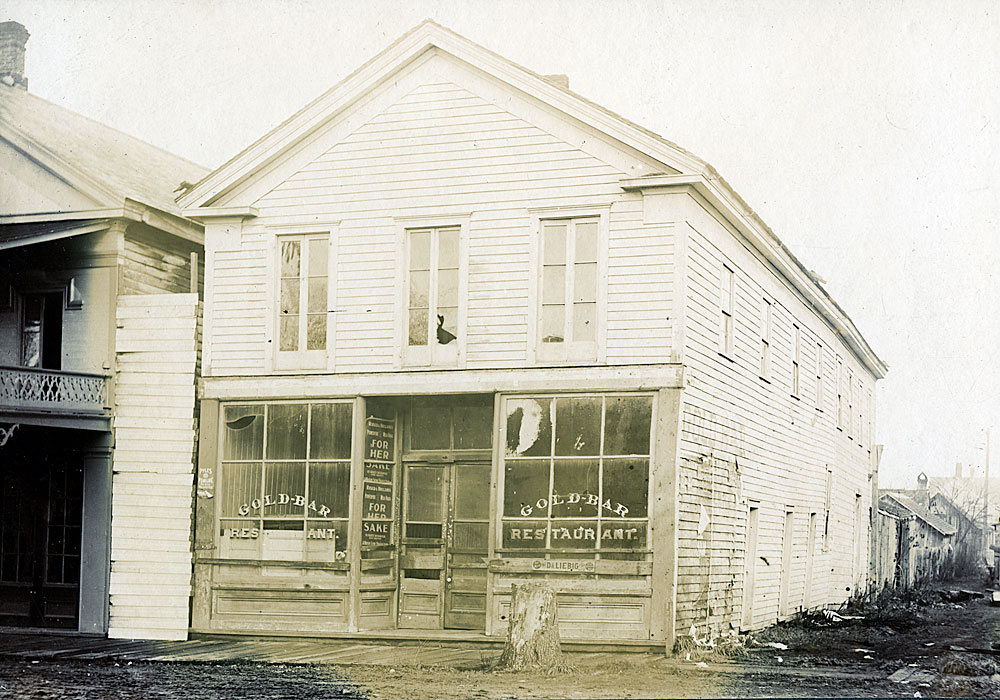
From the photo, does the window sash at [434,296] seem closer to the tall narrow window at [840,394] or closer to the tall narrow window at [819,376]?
the tall narrow window at [819,376]

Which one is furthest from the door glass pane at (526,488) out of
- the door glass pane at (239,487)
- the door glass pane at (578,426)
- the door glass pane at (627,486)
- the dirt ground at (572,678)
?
the door glass pane at (239,487)

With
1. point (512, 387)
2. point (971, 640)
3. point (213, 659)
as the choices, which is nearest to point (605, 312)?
point (512, 387)

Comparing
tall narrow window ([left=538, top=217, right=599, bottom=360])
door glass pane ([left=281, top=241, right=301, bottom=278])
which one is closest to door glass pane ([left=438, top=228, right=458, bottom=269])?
tall narrow window ([left=538, top=217, right=599, bottom=360])

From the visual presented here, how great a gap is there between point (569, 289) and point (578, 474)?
2501 mm

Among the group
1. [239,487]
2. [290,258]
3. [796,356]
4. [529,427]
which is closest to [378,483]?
[239,487]

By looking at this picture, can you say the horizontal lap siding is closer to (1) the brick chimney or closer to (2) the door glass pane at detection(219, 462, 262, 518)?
(2) the door glass pane at detection(219, 462, 262, 518)

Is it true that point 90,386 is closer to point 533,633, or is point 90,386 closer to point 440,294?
point 440,294

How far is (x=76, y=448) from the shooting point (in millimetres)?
17703

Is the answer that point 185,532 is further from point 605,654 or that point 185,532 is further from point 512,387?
point 605,654

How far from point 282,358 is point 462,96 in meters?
4.62

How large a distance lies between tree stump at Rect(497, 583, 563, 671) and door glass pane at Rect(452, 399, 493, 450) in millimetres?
4177

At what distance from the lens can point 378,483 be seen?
55.5 ft

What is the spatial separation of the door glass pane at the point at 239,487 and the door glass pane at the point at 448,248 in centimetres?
402

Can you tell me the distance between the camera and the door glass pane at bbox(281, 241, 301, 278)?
56.3ft
